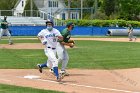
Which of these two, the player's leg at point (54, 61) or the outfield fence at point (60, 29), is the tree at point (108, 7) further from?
the player's leg at point (54, 61)

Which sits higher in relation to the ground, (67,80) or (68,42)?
(68,42)

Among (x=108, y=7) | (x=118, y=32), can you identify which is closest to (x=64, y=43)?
(x=118, y=32)

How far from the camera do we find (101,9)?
313 feet

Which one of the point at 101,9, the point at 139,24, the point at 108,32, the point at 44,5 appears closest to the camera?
the point at 108,32

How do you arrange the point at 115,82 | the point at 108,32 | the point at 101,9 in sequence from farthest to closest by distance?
the point at 101,9 < the point at 108,32 < the point at 115,82

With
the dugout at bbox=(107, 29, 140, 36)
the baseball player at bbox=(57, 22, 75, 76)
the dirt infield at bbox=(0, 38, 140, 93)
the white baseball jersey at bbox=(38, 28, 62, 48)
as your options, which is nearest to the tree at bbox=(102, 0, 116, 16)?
the dugout at bbox=(107, 29, 140, 36)

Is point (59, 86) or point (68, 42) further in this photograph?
point (68, 42)

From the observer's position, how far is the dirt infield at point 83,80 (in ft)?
42.7

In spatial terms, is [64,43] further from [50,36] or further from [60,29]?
[60,29]

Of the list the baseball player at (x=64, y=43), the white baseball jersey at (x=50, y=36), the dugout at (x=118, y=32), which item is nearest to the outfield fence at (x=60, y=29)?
the dugout at (x=118, y=32)

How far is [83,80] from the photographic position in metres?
14.9

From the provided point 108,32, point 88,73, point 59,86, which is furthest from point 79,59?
point 108,32

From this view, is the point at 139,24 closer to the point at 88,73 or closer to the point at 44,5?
the point at 44,5

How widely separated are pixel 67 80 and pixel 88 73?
7.39 feet
